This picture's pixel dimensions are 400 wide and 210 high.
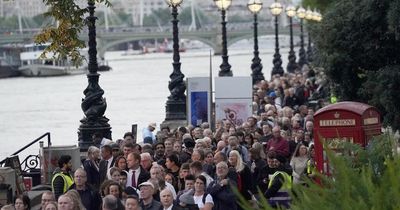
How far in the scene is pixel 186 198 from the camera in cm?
1284

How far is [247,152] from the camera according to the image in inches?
693

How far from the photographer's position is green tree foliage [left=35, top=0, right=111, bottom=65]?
635 inches

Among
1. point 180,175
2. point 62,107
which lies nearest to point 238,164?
point 180,175

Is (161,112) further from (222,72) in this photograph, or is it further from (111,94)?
(111,94)

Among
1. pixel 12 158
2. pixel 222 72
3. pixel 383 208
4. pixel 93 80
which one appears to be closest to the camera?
pixel 383 208

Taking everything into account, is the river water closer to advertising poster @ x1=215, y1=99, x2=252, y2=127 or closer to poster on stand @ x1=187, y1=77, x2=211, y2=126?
poster on stand @ x1=187, y1=77, x2=211, y2=126

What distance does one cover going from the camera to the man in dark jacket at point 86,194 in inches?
516

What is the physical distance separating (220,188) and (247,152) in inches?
177

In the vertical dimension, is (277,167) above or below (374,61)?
below

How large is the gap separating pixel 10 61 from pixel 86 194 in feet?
419

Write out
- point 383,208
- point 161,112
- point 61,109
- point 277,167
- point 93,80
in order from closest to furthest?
point 383,208
point 277,167
point 93,80
point 161,112
point 61,109

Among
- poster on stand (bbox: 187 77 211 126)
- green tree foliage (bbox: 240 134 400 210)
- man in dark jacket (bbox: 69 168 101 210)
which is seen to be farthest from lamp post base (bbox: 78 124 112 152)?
green tree foliage (bbox: 240 134 400 210)

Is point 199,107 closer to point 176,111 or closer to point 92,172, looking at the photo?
point 176,111

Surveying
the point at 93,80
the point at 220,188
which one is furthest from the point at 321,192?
the point at 93,80
